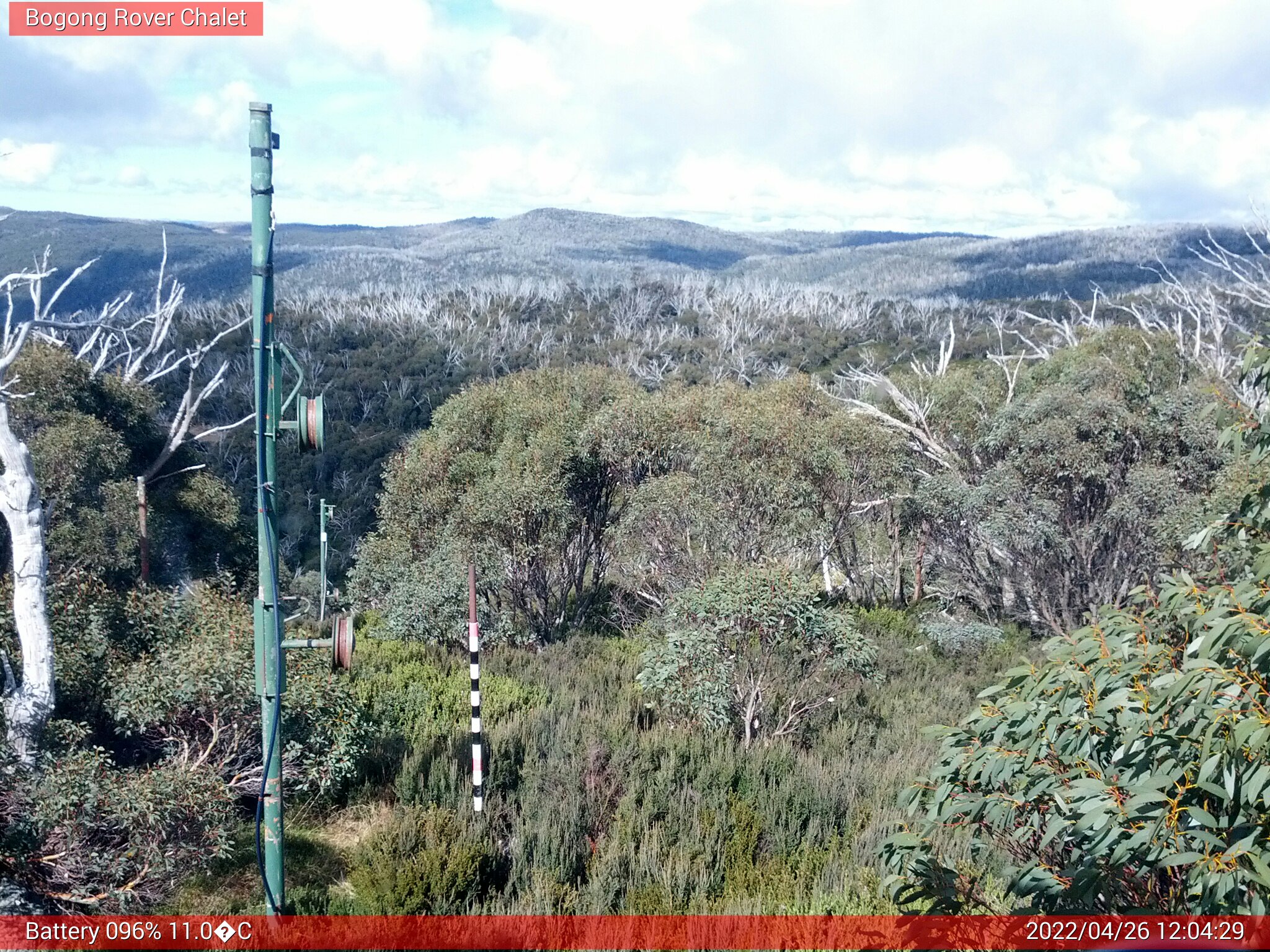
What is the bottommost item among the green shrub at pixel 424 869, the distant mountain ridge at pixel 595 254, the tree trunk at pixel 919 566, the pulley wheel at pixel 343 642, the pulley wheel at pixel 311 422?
the tree trunk at pixel 919 566

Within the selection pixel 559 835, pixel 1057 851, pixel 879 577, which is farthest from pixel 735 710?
pixel 879 577

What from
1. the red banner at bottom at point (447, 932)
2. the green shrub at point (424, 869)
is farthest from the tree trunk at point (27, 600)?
the green shrub at point (424, 869)

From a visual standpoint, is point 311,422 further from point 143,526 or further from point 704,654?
point 143,526

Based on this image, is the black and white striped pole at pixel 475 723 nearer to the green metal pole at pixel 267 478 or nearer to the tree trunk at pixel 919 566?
the green metal pole at pixel 267 478

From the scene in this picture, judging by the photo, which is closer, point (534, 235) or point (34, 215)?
point (34, 215)

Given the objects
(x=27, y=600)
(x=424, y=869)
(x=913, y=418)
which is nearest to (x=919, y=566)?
(x=913, y=418)

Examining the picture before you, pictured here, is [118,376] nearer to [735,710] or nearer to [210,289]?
[735,710]

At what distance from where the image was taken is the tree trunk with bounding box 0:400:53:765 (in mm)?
5688

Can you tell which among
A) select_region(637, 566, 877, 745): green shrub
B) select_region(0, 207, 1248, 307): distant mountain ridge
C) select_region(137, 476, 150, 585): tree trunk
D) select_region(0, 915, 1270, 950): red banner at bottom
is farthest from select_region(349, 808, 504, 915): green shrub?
select_region(0, 207, 1248, 307): distant mountain ridge

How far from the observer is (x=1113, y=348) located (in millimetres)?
14672

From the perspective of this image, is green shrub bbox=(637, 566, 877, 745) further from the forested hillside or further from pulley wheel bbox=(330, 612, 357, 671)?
pulley wheel bbox=(330, 612, 357, 671)

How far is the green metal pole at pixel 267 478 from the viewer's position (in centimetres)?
400

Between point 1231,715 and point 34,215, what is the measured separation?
6080 inches

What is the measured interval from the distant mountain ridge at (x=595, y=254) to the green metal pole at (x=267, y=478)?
60.1 metres
